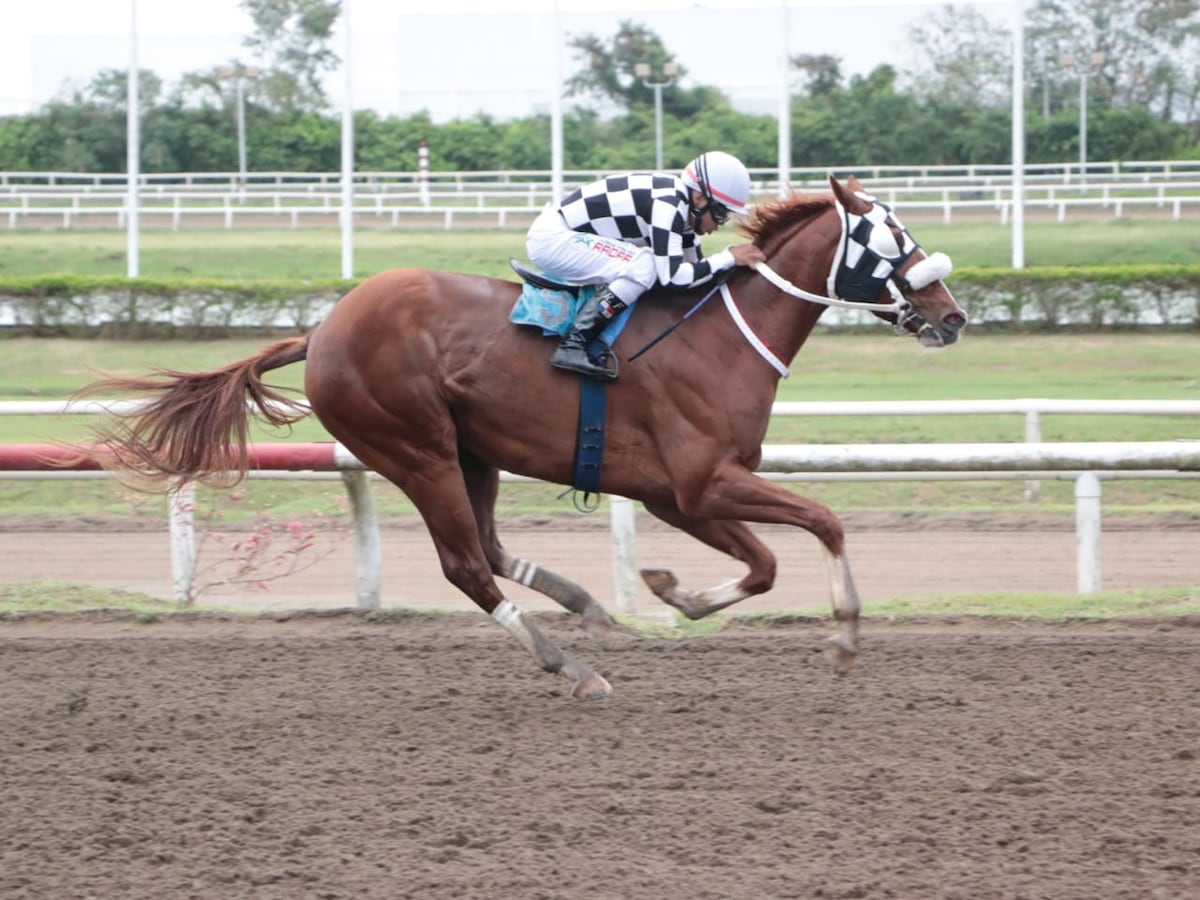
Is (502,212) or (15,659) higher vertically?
(502,212)

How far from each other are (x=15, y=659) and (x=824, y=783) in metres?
3.26

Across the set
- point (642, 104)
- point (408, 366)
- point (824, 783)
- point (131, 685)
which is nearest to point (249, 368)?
point (408, 366)

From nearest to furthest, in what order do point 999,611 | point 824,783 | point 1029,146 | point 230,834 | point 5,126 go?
point 230,834 < point 824,783 < point 999,611 < point 5,126 < point 1029,146

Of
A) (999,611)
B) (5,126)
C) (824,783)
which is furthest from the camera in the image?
(5,126)

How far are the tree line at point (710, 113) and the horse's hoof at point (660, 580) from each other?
74.6ft

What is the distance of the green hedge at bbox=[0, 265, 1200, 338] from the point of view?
18.0 meters

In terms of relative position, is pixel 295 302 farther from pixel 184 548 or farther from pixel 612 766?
pixel 612 766

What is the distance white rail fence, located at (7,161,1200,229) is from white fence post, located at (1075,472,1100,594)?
16.5m

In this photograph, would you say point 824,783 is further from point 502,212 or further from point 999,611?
point 502,212

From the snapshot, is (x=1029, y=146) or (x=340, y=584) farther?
(x=1029, y=146)

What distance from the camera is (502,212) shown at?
81.8 ft

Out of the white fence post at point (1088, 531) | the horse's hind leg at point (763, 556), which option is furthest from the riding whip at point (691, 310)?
the white fence post at point (1088, 531)

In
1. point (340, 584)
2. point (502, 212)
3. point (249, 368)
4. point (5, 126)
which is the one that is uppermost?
point (5, 126)

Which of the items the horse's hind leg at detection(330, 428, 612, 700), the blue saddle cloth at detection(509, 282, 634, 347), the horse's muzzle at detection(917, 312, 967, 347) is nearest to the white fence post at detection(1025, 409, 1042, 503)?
the horse's muzzle at detection(917, 312, 967, 347)
